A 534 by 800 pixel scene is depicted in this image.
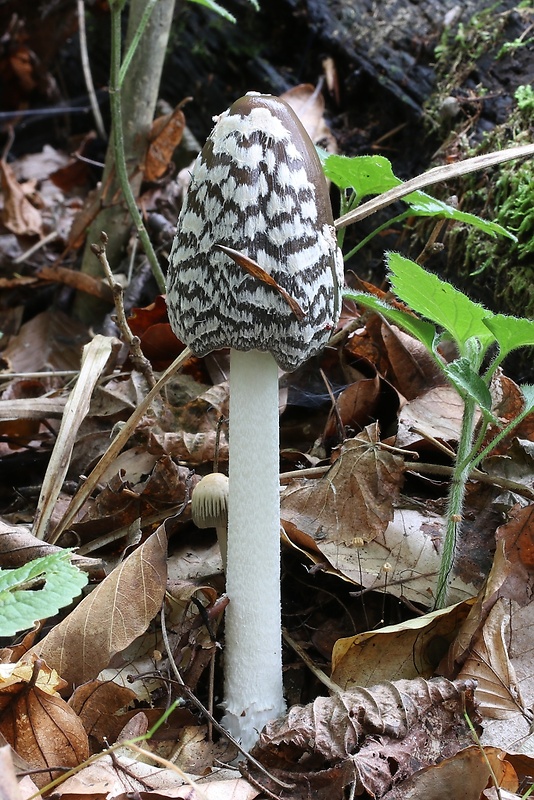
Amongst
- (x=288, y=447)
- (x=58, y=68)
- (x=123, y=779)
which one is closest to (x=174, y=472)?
(x=288, y=447)

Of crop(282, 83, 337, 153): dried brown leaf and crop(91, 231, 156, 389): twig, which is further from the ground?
crop(282, 83, 337, 153): dried brown leaf

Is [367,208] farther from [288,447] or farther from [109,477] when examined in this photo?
[109,477]

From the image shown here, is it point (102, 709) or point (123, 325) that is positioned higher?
point (123, 325)

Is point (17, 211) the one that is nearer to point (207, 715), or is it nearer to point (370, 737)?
point (207, 715)

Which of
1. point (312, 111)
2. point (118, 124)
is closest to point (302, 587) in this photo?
point (118, 124)

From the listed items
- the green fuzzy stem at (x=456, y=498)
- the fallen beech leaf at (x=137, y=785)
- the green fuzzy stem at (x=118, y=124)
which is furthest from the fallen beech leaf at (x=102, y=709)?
the green fuzzy stem at (x=118, y=124)

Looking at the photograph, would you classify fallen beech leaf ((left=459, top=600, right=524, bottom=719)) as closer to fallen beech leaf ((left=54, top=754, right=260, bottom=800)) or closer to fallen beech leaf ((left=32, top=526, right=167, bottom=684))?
fallen beech leaf ((left=54, top=754, right=260, bottom=800))

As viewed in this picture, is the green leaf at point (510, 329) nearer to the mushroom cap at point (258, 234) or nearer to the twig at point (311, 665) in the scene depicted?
the mushroom cap at point (258, 234)

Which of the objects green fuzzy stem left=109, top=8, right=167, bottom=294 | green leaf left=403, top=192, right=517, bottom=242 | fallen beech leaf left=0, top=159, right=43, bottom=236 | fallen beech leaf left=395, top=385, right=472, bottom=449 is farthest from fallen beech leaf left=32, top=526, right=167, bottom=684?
fallen beech leaf left=0, top=159, right=43, bottom=236
